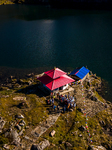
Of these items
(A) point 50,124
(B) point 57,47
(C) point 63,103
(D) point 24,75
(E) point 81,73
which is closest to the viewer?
(A) point 50,124

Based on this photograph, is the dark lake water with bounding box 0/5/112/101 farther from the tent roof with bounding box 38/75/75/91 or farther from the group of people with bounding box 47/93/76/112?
the group of people with bounding box 47/93/76/112

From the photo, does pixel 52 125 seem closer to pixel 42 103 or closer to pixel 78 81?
pixel 42 103

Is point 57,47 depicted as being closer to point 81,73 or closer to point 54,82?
point 81,73

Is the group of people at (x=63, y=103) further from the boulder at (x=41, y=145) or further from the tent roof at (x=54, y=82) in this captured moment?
the boulder at (x=41, y=145)

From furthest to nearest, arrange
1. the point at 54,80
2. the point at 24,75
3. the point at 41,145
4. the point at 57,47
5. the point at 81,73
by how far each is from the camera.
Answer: the point at 57,47 < the point at 24,75 < the point at 81,73 < the point at 54,80 < the point at 41,145

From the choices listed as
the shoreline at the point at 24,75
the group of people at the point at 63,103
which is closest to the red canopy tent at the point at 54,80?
the group of people at the point at 63,103

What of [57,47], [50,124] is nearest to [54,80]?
[50,124]

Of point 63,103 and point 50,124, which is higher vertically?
point 63,103
